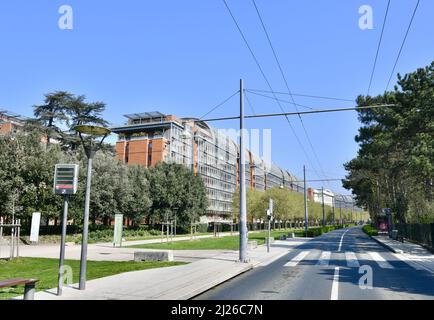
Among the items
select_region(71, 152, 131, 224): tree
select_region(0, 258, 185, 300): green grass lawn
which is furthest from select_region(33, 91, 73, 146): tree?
select_region(0, 258, 185, 300): green grass lawn

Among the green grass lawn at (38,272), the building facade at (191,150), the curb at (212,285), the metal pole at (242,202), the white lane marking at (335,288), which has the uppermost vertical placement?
the building facade at (191,150)

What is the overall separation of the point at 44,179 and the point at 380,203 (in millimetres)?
48048

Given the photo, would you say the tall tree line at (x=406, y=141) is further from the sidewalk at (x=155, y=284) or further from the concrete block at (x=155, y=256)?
the concrete block at (x=155, y=256)


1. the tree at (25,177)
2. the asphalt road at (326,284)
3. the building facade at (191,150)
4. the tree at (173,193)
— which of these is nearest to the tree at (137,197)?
the tree at (173,193)

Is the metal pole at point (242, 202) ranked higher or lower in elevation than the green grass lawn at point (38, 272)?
higher

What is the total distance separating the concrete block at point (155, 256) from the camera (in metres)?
17.2

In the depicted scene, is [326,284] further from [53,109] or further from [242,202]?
[53,109]

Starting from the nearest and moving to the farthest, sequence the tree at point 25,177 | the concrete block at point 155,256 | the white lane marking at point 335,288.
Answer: the white lane marking at point 335,288 < the concrete block at point 155,256 < the tree at point 25,177

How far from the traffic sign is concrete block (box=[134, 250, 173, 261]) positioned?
329 inches

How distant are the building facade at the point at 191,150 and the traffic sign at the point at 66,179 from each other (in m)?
52.9

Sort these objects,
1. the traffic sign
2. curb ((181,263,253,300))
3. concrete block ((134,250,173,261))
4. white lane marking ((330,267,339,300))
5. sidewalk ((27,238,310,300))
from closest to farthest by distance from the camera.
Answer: sidewalk ((27,238,310,300)), white lane marking ((330,267,339,300)), curb ((181,263,253,300)), the traffic sign, concrete block ((134,250,173,261))

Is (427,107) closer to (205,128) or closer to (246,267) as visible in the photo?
(246,267)

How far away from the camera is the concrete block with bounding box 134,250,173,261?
17.2 m

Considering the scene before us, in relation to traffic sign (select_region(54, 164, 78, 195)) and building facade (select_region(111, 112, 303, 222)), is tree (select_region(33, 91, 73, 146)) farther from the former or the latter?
traffic sign (select_region(54, 164, 78, 195))
